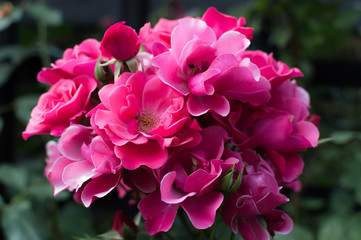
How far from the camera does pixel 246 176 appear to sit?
0.44 metres

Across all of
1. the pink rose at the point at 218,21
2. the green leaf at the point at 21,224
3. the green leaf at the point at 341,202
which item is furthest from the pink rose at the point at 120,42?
the green leaf at the point at 341,202

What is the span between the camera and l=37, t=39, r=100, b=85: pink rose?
1.57 ft

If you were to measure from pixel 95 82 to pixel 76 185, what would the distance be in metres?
0.13

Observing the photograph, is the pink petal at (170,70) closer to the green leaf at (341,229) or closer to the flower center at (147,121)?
the flower center at (147,121)

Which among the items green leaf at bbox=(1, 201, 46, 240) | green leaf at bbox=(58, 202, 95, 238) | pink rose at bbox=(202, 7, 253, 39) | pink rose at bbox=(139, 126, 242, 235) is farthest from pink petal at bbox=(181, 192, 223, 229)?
green leaf at bbox=(58, 202, 95, 238)

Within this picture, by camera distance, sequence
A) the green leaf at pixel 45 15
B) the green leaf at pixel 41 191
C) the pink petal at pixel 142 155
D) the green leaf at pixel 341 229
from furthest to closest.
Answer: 1. the green leaf at pixel 45 15
2. the green leaf at pixel 41 191
3. the green leaf at pixel 341 229
4. the pink petal at pixel 142 155

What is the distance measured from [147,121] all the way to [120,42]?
0.10 m

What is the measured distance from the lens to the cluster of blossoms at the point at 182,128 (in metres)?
0.40

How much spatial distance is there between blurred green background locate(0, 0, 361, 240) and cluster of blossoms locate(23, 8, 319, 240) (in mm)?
243

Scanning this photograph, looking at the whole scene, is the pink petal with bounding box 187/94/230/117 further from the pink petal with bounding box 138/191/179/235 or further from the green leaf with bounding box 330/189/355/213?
the green leaf with bounding box 330/189/355/213

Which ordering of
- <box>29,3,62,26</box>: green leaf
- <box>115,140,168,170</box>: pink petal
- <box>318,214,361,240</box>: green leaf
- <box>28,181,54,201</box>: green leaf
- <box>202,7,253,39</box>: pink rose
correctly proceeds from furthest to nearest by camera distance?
<box>29,3,62,26</box>: green leaf → <box>28,181,54,201</box>: green leaf → <box>318,214,361,240</box>: green leaf → <box>202,7,253,39</box>: pink rose → <box>115,140,168,170</box>: pink petal

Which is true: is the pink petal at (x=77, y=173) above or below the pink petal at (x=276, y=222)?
above

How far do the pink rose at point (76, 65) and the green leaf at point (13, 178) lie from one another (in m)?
0.56

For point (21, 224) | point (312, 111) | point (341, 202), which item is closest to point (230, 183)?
point (21, 224)
